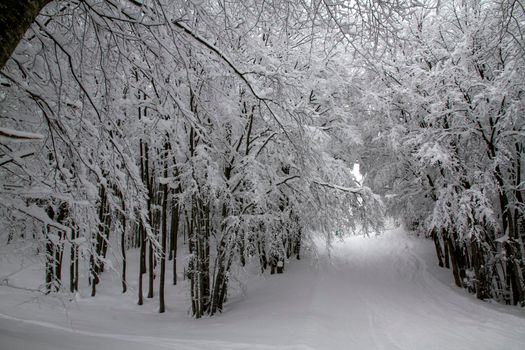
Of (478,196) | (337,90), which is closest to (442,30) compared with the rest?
(337,90)

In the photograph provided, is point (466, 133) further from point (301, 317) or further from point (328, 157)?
point (301, 317)

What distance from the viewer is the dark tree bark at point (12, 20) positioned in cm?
141

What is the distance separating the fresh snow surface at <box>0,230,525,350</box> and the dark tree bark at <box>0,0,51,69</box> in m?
2.46

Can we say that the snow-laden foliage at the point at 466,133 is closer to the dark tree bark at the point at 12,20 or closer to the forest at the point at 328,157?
the forest at the point at 328,157

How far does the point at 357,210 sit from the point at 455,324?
12.0ft

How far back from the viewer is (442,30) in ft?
37.5

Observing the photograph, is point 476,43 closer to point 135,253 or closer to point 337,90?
point 337,90

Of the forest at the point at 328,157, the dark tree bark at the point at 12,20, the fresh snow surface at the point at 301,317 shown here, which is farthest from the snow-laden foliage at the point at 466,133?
the dark tree bark at the point at 12,20

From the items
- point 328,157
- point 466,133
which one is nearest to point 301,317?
point 328,157

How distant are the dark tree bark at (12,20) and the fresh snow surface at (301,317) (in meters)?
2.46

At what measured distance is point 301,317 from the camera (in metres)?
7.68

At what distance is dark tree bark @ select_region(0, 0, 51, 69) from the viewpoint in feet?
4.63

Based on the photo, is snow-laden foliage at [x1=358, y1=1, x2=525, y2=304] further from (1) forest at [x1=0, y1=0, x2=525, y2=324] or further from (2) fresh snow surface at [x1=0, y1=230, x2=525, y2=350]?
(2) fresh snow surface at [x1=0, y1=230, x2=525, y2=350]

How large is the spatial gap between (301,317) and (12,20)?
7602 mm
